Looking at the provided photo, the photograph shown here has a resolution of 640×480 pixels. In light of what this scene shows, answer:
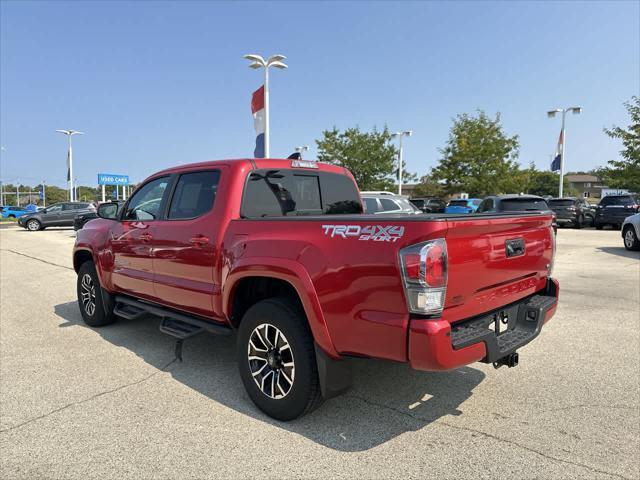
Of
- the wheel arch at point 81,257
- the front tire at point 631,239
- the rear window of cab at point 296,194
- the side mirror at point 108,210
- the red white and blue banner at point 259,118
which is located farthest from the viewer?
the red white and blue banner at point 259,118

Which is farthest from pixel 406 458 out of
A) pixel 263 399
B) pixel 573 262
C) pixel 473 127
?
pixel 473 127

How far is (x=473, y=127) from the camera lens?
35406mm

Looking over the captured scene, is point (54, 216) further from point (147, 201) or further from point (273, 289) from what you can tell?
point (273, 289)

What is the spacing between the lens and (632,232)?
12.3 meters

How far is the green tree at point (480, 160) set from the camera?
114ft

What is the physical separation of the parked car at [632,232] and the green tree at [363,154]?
81.8 ft

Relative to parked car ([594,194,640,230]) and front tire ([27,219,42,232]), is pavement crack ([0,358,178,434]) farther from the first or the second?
front tire ([27,219,42,232])

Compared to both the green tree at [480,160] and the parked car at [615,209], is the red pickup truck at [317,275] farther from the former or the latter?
the green tree at [480,160]

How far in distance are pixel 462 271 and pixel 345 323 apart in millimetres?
765

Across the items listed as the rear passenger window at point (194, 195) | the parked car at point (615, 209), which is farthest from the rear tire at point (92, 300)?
the parked car at point (615, 209)

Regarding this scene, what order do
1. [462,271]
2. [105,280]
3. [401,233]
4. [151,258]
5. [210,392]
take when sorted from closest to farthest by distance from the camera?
[401,233] → [462,271] → [210,392] → [151,258] → [105,280]

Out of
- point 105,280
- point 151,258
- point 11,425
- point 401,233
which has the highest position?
point 401,233

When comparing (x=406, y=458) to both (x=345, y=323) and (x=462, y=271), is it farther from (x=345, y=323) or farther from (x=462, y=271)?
(x=462, y=271)

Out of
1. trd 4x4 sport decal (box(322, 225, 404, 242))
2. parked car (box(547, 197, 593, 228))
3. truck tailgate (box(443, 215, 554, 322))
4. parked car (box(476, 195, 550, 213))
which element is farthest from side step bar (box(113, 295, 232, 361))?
parked car (box(547, 197, 593, 228))
